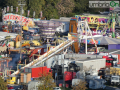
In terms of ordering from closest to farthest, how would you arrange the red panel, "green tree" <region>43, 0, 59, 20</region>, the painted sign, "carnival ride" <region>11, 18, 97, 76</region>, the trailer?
the red panel, the trailer, "carnival ride" <region>11, 18, 97, 76</region>, the painted sign, "green tree" <region>43, 0, 59, 20</region>

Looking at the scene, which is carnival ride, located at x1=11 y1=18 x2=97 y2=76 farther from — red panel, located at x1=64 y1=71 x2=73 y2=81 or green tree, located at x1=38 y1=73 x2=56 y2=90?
green tree, located at x1=38 y1=73 x2=56 y2=90

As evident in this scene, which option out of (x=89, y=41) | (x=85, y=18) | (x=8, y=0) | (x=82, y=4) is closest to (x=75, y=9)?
(x=82, y=4)

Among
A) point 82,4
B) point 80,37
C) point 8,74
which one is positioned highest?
point 82,4

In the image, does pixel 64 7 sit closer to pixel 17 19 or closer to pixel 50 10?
pixel 50 10

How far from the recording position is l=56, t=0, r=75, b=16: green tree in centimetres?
9638

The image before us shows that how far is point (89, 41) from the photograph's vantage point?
51.8m

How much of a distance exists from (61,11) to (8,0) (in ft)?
53.2

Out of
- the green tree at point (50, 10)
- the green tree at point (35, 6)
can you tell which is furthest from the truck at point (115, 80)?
the green tree at point (50, 10)

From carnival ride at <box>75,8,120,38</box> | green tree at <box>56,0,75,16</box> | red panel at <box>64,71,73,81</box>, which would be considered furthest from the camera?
green tree at <box>56,0,75,16</box>

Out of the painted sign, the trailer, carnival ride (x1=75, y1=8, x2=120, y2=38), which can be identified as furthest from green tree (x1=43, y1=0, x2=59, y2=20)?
the trailer

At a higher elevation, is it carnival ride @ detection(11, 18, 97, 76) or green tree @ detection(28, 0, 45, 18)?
green tree @ detection(28, 0, 45, 18)

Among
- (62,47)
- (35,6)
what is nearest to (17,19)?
(35,6)

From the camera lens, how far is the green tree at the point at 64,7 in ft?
316

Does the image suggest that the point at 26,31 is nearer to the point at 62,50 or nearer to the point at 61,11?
the point at 62,50
